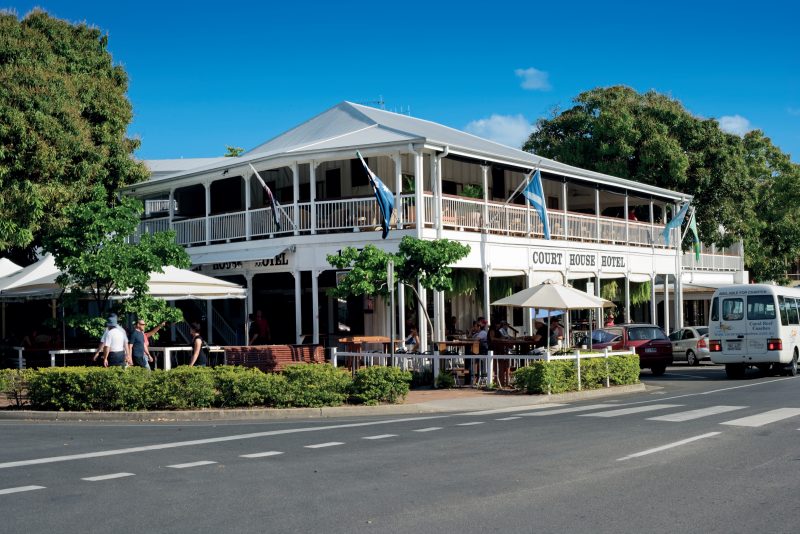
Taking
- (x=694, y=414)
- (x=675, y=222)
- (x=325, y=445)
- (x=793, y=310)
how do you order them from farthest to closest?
(x=675, y=222), (x=793, y=310), (x=694, y=414), (x=325, y=445)

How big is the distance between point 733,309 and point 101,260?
1743 cm

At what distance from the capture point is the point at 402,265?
72.8ft

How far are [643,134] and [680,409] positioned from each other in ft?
96.0

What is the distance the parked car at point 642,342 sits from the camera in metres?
27.7

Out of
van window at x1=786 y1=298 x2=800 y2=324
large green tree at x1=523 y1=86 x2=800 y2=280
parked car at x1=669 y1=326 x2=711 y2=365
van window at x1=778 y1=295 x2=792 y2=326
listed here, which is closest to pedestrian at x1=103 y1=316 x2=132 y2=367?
van window at x1=778 y1=295 x2=792 y2=326

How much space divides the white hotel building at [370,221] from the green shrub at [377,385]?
717 centimetres

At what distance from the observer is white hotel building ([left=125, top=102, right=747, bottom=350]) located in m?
25.6

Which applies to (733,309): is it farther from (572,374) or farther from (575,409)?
(575,409)

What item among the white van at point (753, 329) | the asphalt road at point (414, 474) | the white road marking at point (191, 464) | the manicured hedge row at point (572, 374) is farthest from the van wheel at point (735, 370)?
the white road marking at point (191, 464)

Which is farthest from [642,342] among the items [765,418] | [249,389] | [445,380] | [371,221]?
[249,389]

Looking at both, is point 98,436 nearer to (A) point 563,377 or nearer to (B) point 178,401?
(B) point 178,401

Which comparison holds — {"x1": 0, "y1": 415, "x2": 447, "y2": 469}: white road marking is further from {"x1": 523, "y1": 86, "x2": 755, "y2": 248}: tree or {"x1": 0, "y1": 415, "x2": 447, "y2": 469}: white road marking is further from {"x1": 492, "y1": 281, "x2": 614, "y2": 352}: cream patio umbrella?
{"x1": 523, "y1": 86, "x2": 755, "y2": 248}: tree

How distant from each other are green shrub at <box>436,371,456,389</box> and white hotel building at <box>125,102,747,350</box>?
3.71m

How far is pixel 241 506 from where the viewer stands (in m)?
8.04
